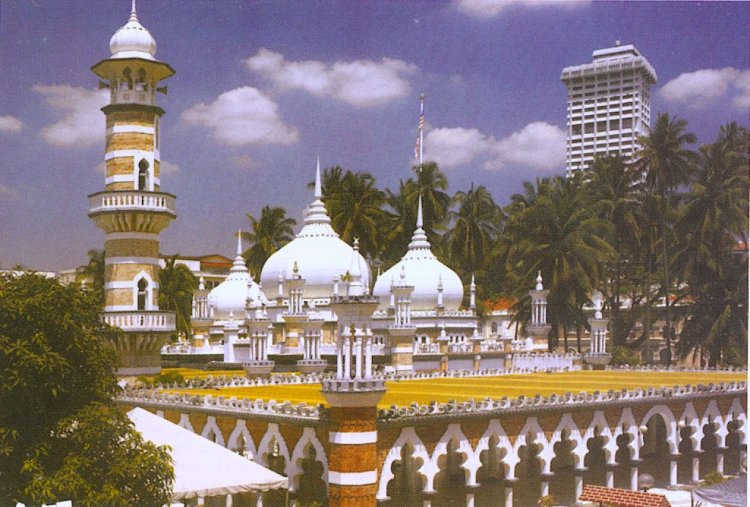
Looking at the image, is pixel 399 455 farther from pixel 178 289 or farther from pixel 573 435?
pixel 178 289

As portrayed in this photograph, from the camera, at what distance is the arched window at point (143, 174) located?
2750cm

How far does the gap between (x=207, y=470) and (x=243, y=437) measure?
5.17m

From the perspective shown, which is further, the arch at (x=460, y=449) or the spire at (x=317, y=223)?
the spire at (x=317, y=223)

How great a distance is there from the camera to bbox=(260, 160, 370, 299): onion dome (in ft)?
137

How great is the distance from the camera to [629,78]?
3147cm

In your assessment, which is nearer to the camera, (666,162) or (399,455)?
(399,455)

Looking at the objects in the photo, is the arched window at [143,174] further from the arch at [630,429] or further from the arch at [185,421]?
the arch at [630,429]

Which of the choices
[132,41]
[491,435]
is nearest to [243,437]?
[491,435]

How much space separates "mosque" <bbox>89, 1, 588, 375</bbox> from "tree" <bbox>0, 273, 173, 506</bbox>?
4.56 meters

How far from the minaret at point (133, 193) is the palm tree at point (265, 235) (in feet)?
94.8

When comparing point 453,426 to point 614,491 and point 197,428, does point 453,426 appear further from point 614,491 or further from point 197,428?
point 197,428

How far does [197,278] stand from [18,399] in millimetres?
40161

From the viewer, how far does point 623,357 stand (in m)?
→ 48.2

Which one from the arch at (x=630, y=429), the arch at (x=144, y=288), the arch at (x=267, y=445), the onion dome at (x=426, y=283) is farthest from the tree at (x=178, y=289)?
the arch at (x=630, y=429)
